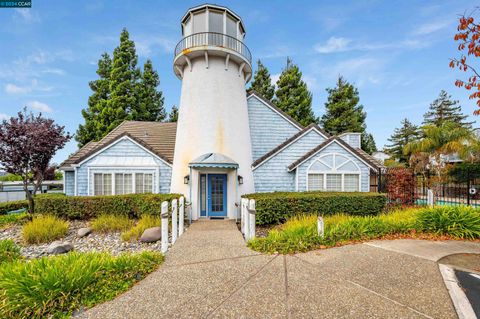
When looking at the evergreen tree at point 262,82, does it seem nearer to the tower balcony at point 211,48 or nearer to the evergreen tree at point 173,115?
the evergreen tree at point 173,115

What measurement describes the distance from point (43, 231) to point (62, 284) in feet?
23.3

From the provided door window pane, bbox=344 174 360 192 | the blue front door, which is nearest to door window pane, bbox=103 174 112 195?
the blue front door

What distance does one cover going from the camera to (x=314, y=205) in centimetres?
1078

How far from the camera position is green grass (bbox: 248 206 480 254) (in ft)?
20.8

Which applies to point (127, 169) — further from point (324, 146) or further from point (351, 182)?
point (351, 182)

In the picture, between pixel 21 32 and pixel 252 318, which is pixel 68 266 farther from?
pixel 21 32

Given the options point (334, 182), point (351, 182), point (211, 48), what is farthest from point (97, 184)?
point (351, 182)

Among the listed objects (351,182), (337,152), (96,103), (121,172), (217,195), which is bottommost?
(217,195)

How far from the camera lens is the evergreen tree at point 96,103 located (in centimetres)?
2488

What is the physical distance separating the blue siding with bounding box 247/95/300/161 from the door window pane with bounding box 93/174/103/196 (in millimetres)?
9330

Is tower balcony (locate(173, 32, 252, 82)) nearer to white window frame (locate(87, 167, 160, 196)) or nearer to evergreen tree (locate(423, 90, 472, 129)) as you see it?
white window frame (locate(87, 167, 160, 196))

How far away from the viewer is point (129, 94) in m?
25.9

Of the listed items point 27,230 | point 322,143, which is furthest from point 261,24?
point 27,230

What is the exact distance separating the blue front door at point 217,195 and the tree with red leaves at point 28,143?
9.00 metres
